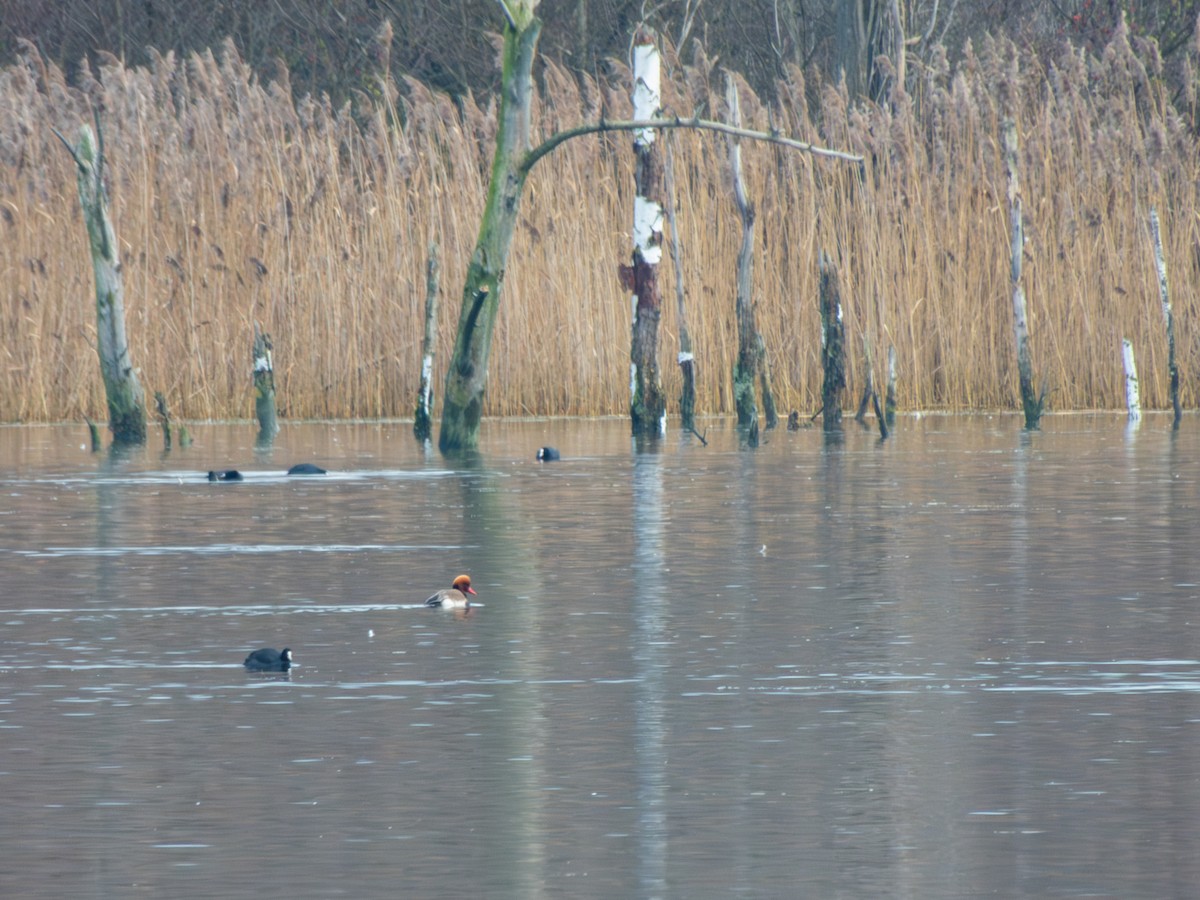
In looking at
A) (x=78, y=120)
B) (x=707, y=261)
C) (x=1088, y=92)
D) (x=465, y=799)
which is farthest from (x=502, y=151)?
(x=465, y=799)

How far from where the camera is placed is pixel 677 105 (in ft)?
62.7

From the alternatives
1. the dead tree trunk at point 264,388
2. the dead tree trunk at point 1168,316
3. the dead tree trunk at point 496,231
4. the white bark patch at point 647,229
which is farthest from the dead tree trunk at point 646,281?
the dead tree trunk at point 1168,316

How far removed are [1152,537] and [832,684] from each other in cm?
387

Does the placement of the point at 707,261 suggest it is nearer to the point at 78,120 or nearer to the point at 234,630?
the point at 78,120

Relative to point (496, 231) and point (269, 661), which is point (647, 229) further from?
point (269, 661)

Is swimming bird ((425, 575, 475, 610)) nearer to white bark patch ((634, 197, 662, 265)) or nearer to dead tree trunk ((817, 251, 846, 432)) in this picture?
white bark patch ((634, 197, 662, 265))

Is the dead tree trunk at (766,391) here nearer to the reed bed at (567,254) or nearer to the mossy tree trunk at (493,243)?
the reed bed at (567,254)

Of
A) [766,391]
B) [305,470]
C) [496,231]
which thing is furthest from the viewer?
[766,391]

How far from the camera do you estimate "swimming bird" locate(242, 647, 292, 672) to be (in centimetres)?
632

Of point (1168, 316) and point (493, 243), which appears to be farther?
point (1168, 316)

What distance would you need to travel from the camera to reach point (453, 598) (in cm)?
769

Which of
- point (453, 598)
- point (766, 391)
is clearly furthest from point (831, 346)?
point (453, 598)

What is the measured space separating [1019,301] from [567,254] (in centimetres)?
310

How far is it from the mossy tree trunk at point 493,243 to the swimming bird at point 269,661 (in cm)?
843
